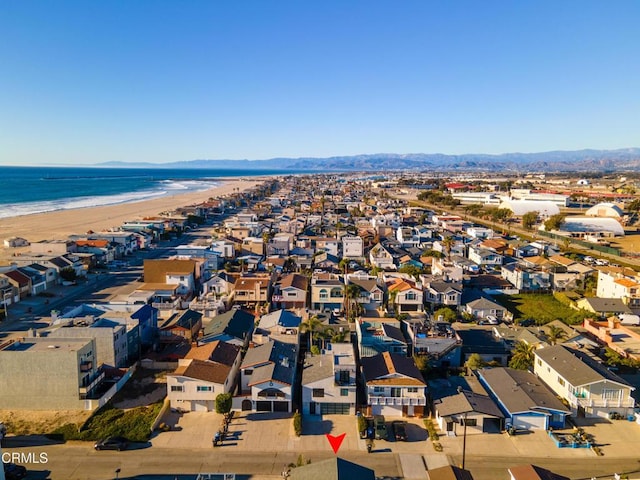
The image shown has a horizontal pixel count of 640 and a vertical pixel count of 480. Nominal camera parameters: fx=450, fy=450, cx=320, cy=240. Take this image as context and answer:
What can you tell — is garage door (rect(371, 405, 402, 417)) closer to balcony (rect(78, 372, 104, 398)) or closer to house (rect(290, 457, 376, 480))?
house (rect(290, 457, 376, 480))

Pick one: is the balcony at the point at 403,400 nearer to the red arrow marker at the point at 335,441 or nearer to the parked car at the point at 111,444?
the red arrow marker at the point at 335,441

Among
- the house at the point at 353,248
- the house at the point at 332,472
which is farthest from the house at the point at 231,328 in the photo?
the house at the point at 353,248

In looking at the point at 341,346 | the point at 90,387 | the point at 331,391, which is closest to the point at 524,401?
the point at 331,391

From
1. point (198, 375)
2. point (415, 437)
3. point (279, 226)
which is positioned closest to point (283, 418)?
point (198, 375)

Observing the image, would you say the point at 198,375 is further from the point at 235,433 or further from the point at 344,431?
the point at 344,431

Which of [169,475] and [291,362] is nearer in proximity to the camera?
[169,475]

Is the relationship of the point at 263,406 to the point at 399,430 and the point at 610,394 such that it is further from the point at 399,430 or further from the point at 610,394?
the point at 610,394

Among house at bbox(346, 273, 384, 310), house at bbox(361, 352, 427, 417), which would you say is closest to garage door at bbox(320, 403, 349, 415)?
house at bbox(361, 352, 427, 417)
